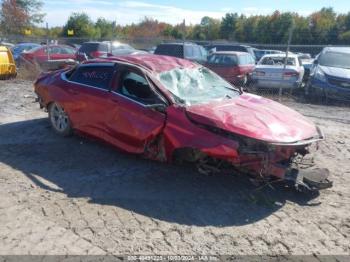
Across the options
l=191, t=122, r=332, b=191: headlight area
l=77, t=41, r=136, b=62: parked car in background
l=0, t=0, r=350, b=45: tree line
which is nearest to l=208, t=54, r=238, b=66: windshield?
l=77, t=41, r=136, b=62: parked car in background

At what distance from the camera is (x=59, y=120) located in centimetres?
696

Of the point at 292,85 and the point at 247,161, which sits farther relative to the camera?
the point at 292,85

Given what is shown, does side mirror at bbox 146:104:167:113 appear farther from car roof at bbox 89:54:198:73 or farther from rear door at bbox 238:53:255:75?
rear door at bbox 238:53:255:75

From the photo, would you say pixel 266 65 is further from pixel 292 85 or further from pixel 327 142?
pixel 327 142

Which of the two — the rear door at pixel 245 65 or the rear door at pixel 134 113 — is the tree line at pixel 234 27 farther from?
the rear door at pixel 134 113

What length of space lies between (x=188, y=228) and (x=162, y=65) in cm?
278

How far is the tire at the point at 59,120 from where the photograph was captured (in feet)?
22.1

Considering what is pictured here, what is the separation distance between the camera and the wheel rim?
6.82 meters

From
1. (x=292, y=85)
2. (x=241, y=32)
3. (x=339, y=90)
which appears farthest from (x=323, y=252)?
(x=241, y=32)

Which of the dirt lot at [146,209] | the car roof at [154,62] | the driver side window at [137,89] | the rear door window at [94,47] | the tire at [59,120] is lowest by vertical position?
the dirt lot at [146,209]

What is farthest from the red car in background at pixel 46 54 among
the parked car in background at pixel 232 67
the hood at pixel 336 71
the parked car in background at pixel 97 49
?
the hood at pixel 336 71

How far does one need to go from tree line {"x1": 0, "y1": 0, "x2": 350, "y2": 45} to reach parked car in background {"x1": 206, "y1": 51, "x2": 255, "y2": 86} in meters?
19.1

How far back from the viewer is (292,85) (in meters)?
13.3

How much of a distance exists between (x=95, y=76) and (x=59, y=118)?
1.19 meters
